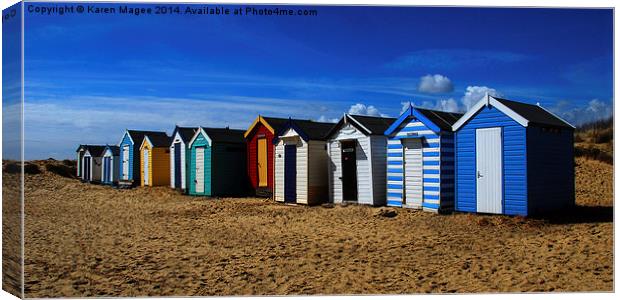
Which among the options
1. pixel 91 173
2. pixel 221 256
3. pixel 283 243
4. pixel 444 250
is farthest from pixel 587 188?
pixel 91 173

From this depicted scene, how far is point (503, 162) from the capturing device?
12.0m

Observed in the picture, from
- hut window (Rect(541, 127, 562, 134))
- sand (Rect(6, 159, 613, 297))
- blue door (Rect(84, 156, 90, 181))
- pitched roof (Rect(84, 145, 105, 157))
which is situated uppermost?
hut window (Rect(541, 127, 562, 134))

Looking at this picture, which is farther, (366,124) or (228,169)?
(228,169)

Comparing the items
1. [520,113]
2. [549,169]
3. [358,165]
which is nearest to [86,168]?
[358,165]

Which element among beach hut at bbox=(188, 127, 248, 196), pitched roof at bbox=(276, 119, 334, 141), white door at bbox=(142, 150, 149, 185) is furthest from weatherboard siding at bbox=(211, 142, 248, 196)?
white door at bbox=(142, 150, 149, 185)

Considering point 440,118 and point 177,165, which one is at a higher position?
point 440,118

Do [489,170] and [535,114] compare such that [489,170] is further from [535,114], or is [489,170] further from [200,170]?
[200,170]

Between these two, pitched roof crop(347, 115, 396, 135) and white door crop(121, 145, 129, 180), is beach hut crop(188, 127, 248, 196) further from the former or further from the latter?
white door crop(121, 145, 129, 180)

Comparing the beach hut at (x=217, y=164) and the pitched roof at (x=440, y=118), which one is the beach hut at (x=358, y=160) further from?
the beach hut at (x=217, y=164)

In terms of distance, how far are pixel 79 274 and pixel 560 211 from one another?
1001 cm

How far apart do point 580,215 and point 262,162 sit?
35.1 feet

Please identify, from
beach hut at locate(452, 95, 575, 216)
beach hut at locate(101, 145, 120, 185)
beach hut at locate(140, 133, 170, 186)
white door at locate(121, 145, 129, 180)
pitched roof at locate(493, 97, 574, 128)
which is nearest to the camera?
beach hut at locate(452, 95, 575, 216)

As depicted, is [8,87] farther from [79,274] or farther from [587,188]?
[587,188]

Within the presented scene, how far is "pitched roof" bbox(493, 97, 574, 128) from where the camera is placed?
473 inches
